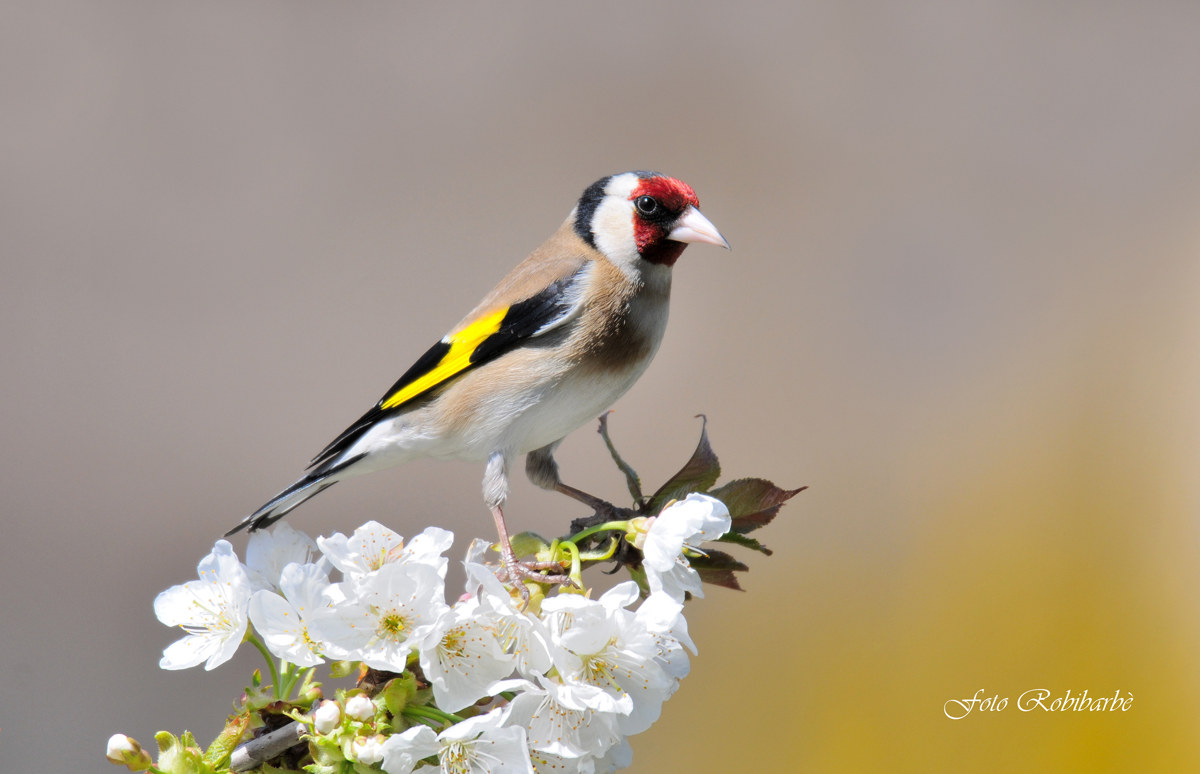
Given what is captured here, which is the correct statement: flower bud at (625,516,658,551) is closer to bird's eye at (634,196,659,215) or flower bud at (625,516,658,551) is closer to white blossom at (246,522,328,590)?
white blossom at (246,522,328,590)

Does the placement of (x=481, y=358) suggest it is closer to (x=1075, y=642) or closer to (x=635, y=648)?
(x=635, y=648)

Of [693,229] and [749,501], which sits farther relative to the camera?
[693,229]

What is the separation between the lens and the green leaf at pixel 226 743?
0.83 m

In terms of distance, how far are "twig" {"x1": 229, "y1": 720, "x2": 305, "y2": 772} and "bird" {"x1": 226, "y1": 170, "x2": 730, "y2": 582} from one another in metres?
0.76

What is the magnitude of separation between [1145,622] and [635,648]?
2753 millimetres

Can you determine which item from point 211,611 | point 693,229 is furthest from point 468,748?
point 693,229

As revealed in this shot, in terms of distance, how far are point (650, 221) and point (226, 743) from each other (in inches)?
46.1

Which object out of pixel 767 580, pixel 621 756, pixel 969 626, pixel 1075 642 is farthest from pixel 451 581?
pixel 621 756

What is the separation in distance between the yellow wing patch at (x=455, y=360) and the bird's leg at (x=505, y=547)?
→ 0.57ft

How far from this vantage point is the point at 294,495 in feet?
4.99

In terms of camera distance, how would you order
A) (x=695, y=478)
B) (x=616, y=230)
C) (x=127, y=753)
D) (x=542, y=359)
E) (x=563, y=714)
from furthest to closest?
(x=616, y=230) → (x=542, y=359) → (x=695, y=478) → (x=563, y=714) → (x=127, y=753)

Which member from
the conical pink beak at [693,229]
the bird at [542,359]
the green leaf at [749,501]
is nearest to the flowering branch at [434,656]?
the green leaf at [749,501]

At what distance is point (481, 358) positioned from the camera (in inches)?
68.1

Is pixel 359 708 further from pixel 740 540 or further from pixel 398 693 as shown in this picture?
pixel 740 540
